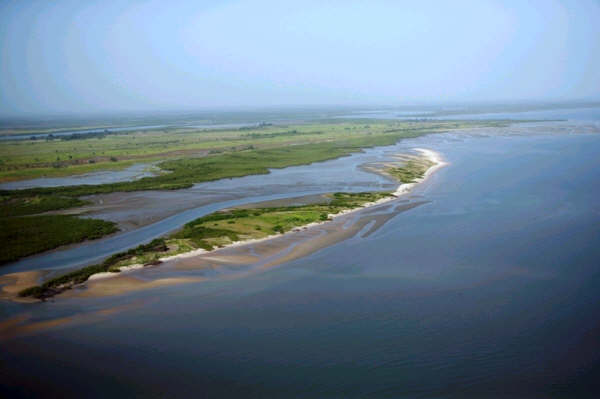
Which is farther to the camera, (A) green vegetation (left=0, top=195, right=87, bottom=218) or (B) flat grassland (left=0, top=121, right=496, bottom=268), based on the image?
(A) green vegetation (left=0, top=195, right=87, bottom=218)

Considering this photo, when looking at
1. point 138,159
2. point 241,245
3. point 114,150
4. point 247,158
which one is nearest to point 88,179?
point 138,159

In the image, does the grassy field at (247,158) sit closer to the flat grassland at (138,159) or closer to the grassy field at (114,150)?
the flat grassland at (138,159)

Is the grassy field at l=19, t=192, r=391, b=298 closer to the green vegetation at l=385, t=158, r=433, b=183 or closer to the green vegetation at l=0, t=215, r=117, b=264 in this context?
the green vegetation at l=0, t=215, r=117, b=264

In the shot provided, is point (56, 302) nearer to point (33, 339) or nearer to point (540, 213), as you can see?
point (33, 339)

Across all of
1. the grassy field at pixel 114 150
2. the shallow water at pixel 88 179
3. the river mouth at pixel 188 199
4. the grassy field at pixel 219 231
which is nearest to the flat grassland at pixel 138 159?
the grassy field at pixel 114 150

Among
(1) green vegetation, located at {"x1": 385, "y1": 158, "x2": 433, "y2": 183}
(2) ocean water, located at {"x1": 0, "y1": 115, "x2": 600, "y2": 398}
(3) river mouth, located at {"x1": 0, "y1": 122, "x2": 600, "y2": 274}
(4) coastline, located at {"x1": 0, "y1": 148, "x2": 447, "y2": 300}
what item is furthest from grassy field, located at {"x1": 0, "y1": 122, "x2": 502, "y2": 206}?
(2) ocean water, located at {"x1": 0, "y1": 115, "x2": 600, "y2": 398}
